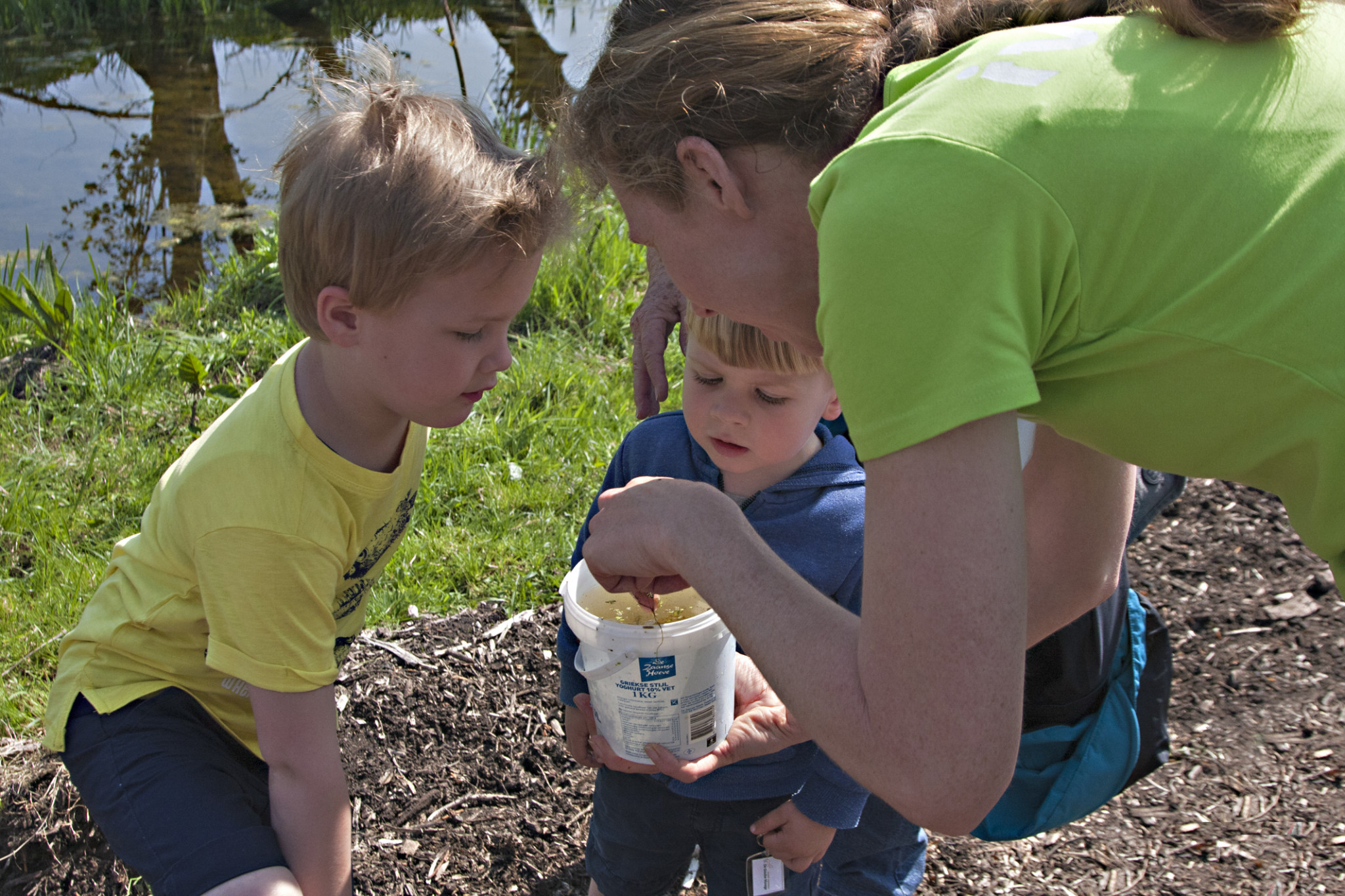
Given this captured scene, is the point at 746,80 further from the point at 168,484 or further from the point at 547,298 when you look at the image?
the point at 547,298

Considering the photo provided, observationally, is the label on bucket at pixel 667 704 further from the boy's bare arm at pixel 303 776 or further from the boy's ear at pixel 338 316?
the boy's ear at pixel 338 316

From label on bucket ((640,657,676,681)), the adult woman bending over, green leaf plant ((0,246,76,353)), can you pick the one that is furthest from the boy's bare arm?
green leaf plant ((0,246,76,353))

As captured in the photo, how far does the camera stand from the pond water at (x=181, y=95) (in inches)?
220

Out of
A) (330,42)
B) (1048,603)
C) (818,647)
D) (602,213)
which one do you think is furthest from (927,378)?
(330,42)

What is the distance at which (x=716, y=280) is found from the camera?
1.36m

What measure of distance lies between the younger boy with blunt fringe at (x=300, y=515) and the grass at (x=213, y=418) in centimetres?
44

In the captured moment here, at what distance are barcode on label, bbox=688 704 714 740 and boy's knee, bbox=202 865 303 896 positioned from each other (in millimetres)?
685

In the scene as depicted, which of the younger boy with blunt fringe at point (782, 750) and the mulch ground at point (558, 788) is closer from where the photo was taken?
the younger boy with blunt fringe at point (782, 750)

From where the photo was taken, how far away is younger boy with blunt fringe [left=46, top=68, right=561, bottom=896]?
5.45 ft

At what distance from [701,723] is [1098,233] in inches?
41.3

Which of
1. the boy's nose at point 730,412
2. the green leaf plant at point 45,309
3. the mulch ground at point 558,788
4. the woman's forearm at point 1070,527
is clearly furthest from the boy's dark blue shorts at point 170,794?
the green leaf plant at point 45,309

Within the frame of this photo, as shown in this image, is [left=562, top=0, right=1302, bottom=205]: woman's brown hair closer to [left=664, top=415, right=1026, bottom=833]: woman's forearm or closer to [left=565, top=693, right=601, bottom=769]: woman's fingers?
[left=664, top=415, right=1026, bottom=833]: woman's forearm

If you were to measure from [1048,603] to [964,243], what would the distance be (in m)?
1.02

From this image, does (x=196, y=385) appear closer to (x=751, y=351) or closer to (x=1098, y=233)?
(x=751, y=351)
